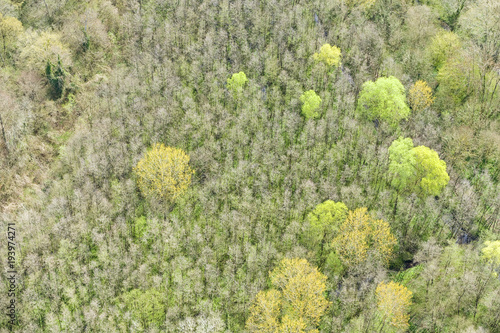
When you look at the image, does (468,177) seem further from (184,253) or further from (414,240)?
(184,253)

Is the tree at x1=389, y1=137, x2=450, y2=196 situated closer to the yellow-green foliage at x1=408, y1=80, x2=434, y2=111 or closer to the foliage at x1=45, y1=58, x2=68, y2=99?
the yellow-green foliage at x1=408, y1=80, x2=434, y2=111

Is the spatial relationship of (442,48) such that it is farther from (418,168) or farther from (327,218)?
(327,218)

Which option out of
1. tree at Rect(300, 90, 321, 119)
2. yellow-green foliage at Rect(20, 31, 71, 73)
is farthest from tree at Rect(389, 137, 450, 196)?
yellow-green foliage at Rect(20, 31, 71, 73)

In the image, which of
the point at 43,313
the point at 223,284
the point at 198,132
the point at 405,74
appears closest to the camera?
the point at 43,313

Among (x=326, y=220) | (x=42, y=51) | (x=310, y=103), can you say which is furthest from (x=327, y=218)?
(x=42, y=51)

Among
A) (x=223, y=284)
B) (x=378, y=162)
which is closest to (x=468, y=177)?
(x=378, y=162)

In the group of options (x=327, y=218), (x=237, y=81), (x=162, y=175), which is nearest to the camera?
(x=327, y=218)

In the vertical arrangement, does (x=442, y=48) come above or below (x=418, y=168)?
above
